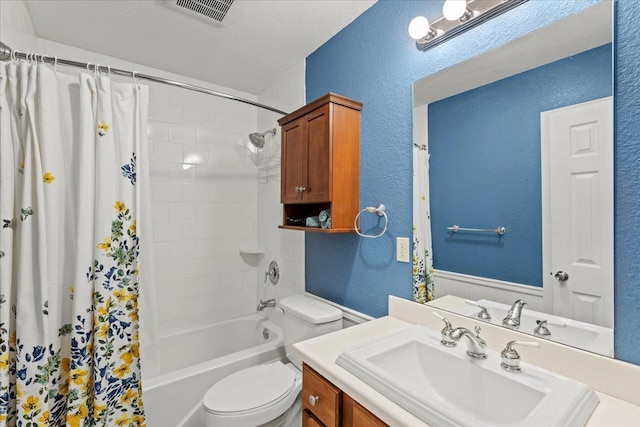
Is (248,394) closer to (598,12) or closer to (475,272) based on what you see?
(475,272)

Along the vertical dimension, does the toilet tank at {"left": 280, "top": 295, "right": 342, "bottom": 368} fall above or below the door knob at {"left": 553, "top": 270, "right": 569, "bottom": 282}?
below

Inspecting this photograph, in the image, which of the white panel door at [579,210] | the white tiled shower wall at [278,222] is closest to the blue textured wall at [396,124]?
the white panel door at [579,210]

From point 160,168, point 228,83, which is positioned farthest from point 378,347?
point 228,83

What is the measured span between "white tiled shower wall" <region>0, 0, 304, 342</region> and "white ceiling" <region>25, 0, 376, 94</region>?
Answer: 175mm

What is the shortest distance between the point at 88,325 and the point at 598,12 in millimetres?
2175

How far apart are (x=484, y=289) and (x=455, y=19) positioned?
1.04 m

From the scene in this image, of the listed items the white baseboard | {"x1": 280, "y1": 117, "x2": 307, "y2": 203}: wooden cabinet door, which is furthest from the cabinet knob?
{"x1": 280, "y1": 117, "x2": 307, "y2": 203}: wooden cabinet door

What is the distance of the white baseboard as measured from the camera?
990 mm

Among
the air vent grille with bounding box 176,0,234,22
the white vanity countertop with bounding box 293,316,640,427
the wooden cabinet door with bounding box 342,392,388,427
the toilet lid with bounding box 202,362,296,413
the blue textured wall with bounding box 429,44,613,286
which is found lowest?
the toilet lid with bounding box 202,362,296,413

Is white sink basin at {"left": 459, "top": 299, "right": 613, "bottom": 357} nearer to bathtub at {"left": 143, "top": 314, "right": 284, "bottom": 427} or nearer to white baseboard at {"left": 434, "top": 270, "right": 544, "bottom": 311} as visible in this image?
white baseboard at {"left": 434, "top": 270, "right": 544, "bottom": 311}

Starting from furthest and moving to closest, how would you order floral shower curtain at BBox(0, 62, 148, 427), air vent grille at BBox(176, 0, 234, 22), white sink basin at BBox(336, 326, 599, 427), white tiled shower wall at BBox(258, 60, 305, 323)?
white tiled shower wall at BBox(258, 60, 305, 323), air vent grille at BBox(176, 0, 234, 22), floral shower curtain at BBox(0, 62, 148, 427), white sink basin at BBox(336, 326, 599, 427)

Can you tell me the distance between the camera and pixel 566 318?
93 centimetres

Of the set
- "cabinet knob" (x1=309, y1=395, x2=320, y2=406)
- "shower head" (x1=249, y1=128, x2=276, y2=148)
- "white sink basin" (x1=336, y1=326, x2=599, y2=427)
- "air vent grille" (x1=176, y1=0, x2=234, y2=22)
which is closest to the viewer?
"white sink basin" (x1=336, y1=326, x2=599, y2=427)

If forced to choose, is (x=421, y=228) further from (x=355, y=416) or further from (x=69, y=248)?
(x=69, y=248)
